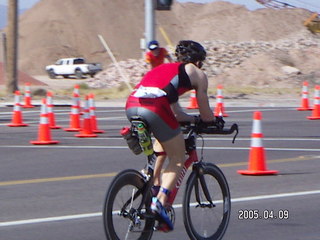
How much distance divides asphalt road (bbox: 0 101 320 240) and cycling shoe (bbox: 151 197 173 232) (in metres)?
0.86

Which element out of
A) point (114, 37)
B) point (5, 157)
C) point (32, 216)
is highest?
point (32, 216)

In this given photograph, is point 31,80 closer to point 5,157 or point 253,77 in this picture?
point 253,77

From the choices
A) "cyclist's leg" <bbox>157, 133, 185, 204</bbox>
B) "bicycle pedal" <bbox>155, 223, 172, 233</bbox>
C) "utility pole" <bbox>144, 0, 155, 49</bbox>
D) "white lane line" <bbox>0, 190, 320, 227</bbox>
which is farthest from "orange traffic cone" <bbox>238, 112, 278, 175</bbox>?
"utility pole" <bbox>144, 0, 155, 49</bbox>

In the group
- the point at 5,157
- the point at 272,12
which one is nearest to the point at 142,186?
the point at 5,157

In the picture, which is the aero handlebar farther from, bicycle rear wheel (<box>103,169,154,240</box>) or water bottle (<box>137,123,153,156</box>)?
bicycle rear wheel (<box>103,169,154,240</box>)

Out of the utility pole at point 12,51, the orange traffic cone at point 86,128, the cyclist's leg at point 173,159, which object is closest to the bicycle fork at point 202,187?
the cyclist's leg at point 173,159

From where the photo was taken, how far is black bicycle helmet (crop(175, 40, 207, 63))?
26.1ft

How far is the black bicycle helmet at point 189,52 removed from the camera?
795 cm

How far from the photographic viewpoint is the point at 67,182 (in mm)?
12219

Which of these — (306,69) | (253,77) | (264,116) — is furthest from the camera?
(306,69)

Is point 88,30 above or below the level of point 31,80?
below

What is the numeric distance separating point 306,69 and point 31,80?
16971 millimetres

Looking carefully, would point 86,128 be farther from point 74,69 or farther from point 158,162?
point 74,69

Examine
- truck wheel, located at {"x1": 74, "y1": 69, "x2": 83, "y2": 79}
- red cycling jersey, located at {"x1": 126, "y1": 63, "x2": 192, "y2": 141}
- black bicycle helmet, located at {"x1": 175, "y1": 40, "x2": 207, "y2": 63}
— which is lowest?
truck wheel, located at {"x1": 74, "y1": 69, "x2": 83, "y2": 79}
